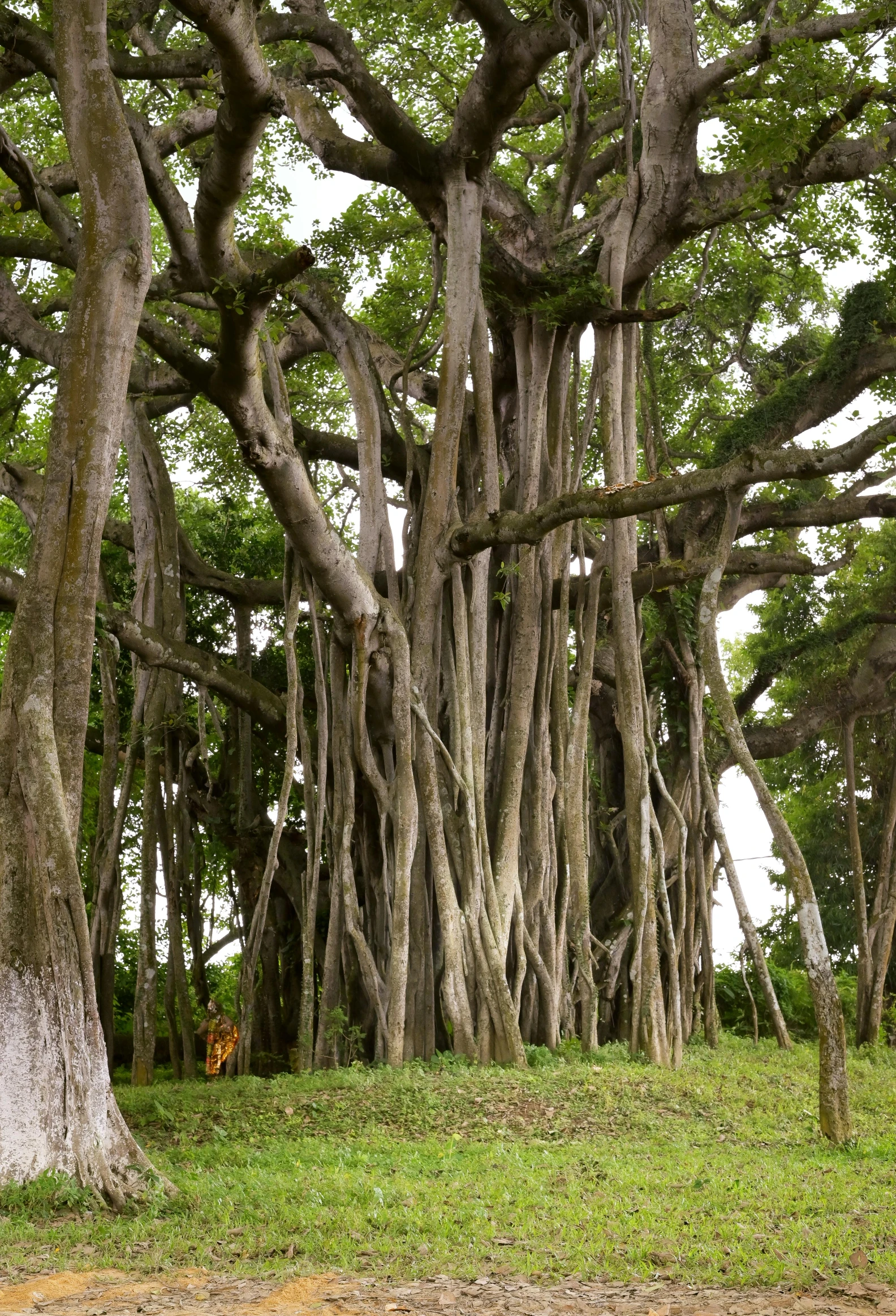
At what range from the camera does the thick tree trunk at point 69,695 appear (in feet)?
15.4

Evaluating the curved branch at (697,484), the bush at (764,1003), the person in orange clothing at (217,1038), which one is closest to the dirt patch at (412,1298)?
the curved branch at (697,484)

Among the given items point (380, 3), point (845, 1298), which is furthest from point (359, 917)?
point (380, 3)

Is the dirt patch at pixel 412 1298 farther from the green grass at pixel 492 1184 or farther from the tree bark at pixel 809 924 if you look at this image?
the tree bark at pixel 809 924

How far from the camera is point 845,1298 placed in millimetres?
3453

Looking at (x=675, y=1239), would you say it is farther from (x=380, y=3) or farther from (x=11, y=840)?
(x=380, y=3)

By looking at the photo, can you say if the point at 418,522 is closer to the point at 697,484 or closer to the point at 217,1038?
the point at 697,484

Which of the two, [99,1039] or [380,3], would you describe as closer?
[99,1039]

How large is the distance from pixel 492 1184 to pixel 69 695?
2.54 metres

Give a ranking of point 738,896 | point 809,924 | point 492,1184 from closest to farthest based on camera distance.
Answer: point 492,1184 < point 809,924 < point 738,896

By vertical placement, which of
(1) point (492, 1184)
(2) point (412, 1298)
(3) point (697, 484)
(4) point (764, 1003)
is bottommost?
(2) point (412, 1298)

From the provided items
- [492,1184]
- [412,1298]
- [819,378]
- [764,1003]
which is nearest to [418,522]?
[819,378]

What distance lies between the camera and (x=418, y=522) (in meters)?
9.62

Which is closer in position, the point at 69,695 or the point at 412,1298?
the point at 412,1298

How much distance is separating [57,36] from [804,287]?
7965 mm
